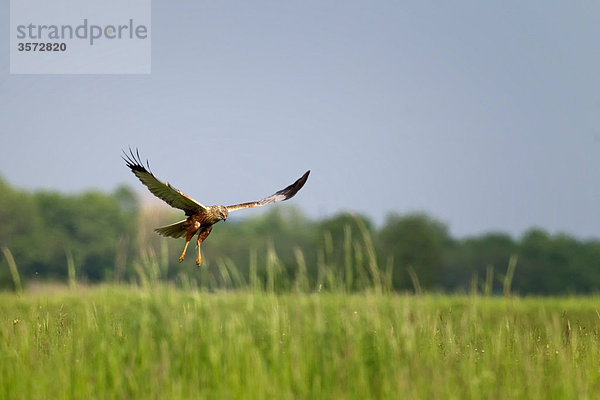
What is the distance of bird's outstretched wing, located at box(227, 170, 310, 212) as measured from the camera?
34.9ft

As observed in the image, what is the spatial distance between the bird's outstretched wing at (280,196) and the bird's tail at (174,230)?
837 millimetres

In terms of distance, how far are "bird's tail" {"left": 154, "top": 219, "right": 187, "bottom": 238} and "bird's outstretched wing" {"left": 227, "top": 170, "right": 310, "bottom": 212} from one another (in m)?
0.84

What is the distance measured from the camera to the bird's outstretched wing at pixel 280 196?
34.9ft

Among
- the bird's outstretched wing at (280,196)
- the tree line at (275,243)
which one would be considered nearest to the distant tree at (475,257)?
the tree line at (275,243)

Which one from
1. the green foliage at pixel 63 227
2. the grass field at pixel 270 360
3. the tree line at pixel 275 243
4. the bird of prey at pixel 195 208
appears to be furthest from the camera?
the green foliage at pixel 63 227

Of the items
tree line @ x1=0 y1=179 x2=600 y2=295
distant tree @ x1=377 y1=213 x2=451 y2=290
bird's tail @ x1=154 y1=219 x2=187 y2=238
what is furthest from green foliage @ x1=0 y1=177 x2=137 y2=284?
bird's tail @ x1=154 y1=219 x2=187 y2=238

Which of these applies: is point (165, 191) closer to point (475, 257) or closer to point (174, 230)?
point (174, 230)

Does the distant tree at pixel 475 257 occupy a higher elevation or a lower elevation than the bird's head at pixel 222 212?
lower

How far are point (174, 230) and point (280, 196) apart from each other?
1.85m

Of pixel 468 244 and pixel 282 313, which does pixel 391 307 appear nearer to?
pixel 282 313

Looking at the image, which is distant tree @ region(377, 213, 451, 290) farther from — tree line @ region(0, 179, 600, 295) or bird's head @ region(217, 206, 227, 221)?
bird's head @ region(217, 206, 227, 221)

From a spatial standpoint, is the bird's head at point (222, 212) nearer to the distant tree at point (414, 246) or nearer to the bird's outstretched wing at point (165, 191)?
the bird's outstretched wing at point (165, 191)

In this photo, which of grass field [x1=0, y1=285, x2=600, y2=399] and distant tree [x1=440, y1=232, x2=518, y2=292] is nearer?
grass field [x1=0, y1=285, x2=600, y2=399]

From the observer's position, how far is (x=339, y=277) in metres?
7.17
